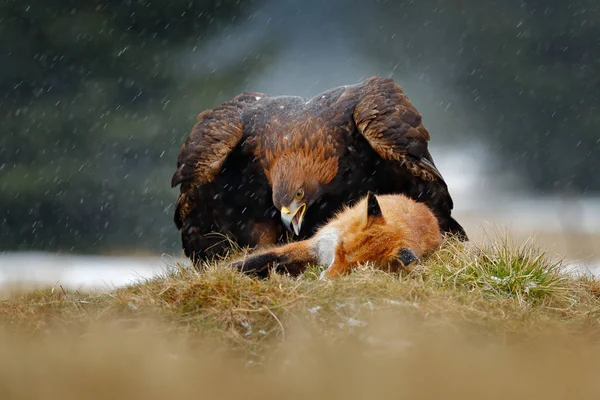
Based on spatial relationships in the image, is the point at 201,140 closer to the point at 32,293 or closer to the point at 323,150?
the point at 323,150

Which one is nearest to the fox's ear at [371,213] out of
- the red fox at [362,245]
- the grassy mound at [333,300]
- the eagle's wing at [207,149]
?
the red fox at [362,245]

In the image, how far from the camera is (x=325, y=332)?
3.74 m

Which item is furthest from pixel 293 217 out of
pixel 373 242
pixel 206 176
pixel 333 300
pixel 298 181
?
pixel 333 300

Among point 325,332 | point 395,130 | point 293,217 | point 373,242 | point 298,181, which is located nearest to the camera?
point 325,332

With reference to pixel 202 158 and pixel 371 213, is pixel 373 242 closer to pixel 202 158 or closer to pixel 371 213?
pixel 371 213

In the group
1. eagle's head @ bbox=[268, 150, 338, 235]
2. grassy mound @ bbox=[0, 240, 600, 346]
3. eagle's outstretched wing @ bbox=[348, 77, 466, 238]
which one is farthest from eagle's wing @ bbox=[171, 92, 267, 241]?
grassy mound @ bbox=[0, 240, 600, 346]

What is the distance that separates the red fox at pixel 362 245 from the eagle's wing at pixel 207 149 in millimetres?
1978

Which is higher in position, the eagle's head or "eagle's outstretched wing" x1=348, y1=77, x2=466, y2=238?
"eagle's outstretched wing" x1=348, y1=77, x2=466, y2=238

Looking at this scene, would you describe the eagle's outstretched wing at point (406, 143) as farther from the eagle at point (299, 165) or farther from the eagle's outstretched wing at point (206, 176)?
the eagle's outstretched wing at point (206, 176)

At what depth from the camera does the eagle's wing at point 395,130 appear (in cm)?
724

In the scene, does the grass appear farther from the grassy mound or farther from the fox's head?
the fox's head

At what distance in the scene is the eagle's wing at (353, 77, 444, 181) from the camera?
23.8 ft

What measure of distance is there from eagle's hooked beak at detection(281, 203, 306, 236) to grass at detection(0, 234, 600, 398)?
4.40 ft

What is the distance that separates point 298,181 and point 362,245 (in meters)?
1.76
